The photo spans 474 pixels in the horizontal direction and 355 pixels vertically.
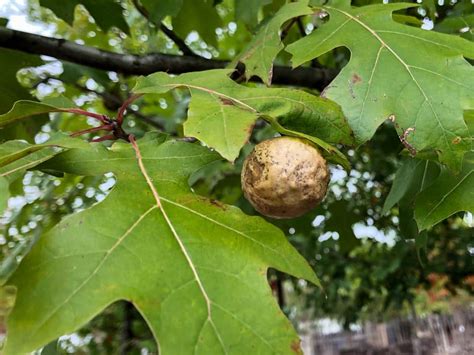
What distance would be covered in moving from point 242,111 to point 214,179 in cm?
186

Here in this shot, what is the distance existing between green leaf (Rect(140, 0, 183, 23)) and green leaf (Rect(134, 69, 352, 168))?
29.1 inches

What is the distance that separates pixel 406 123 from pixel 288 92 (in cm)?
27

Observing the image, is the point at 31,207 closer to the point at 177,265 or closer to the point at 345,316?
the point at 177,265

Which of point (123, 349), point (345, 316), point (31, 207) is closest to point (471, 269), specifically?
point (345, 316)

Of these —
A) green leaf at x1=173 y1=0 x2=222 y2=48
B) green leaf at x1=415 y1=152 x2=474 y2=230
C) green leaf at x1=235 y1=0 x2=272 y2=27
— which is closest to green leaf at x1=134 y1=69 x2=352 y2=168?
green leaf at x1=415 y1=152 x2=474 y2=230

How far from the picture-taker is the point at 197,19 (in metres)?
2.61

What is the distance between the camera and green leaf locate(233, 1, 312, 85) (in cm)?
149

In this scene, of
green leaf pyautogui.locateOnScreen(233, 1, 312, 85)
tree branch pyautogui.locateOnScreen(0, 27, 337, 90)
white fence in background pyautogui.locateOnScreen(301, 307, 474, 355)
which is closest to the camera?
green leaf pyautogui.locateOnScreen(233, 1, 312, 85)

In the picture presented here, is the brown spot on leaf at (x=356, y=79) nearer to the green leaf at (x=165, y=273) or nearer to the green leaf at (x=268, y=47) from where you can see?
the green leaf at (x=268, y=47)

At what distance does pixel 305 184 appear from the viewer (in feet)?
3.96

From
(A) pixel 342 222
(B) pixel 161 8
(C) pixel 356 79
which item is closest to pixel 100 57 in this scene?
(B) pixel 161 8

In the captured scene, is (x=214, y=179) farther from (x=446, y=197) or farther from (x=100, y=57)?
(x=446, y=197)

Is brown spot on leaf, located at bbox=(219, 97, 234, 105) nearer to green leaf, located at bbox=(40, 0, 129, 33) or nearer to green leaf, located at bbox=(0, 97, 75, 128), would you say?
green leaf, located at bbox=(0, 97, 75, 128)

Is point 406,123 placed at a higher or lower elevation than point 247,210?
higher
